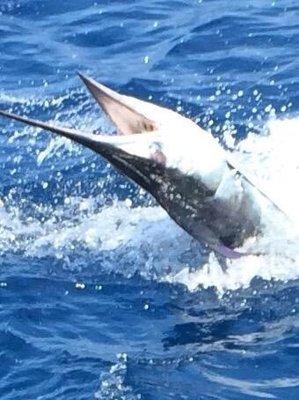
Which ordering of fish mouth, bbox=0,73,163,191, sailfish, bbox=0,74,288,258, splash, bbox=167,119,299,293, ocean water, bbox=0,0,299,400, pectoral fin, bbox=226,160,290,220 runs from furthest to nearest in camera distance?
splash, bbox=167,119,299,293
pectoral fin, bbox=226,160,290,220
ocean water, bbox=0,0,299,400
sailfish, bbox=0,74,288,258
fish mouth, bbox=0,73,163,191

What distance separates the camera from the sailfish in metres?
7.98

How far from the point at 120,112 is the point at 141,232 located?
6.53 ft

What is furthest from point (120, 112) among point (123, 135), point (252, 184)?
point (252, 184)

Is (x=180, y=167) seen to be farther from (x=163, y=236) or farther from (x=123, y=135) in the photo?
(x=163, y=236)

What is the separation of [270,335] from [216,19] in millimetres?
6090

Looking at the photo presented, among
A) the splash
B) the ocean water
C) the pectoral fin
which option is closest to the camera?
the ocean water

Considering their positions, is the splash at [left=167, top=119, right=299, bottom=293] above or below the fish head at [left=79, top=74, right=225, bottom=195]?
below

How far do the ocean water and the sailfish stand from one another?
0.31 meters

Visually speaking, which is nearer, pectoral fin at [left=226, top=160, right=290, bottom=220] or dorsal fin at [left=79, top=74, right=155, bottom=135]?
dorsal fin at [left=79, top=74, right=155, bottom=135]

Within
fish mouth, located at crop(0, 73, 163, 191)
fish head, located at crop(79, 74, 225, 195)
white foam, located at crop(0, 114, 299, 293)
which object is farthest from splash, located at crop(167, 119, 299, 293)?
fish mouth, located at crop(0, 73, 163, 191)

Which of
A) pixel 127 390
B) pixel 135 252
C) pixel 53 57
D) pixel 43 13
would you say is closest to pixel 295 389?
pixel 127 390

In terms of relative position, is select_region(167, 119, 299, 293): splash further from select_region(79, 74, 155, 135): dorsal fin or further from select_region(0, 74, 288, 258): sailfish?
select_region(79, 74, 155, 135): dorsal fin

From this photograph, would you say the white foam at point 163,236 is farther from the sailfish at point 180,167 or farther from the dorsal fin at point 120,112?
the dorsal fin at point 120,112

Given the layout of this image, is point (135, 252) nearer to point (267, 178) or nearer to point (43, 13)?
point (267, 178)
